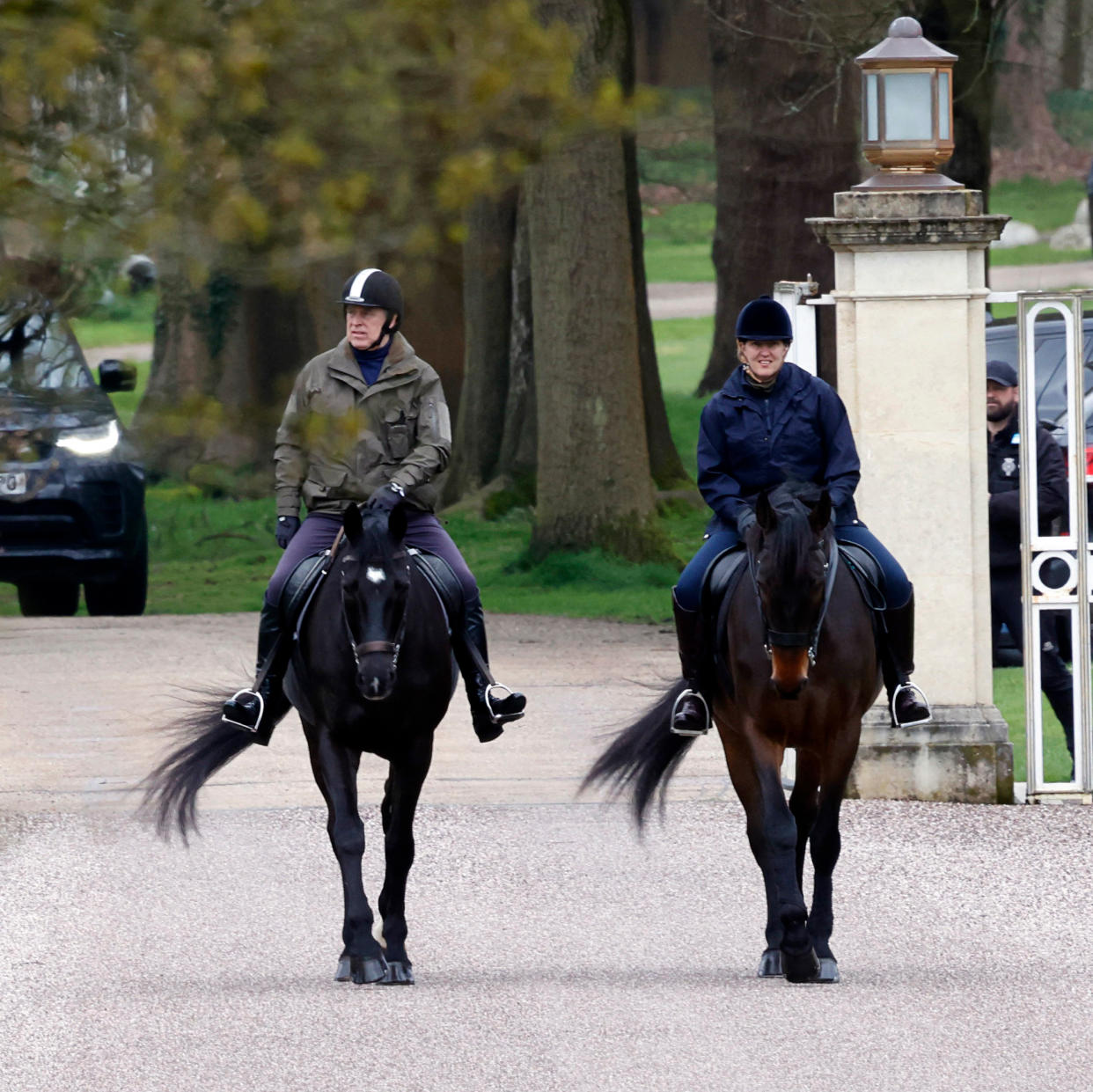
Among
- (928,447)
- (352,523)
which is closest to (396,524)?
(352,523)

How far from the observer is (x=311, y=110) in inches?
139

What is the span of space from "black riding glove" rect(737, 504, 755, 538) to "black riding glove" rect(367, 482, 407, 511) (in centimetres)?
115

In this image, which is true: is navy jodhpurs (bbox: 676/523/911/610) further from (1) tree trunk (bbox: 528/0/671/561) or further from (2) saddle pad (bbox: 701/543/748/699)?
(1) tree trunk (bbox: 528/0/671/561)

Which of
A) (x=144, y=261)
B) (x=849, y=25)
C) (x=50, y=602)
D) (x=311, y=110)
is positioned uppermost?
(x=849, y=25)

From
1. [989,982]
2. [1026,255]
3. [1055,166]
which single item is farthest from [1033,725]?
[1055,166]

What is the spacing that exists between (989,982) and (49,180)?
4.91 metres

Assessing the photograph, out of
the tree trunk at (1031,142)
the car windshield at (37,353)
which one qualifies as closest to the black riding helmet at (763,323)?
the car windshield at (37,353)

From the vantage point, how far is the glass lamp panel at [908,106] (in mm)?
10844

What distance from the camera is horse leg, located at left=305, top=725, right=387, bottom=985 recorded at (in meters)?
7.68

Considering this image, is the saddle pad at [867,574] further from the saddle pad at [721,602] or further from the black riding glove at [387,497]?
the black riding glove at [387,497]

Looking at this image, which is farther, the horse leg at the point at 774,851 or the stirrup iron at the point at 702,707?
the stirrup iron at the point at 702,707

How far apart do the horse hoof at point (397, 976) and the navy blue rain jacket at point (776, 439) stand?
1.89 meters

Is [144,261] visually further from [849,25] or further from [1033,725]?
[849,25]

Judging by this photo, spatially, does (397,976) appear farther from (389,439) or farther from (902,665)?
(902,665)
